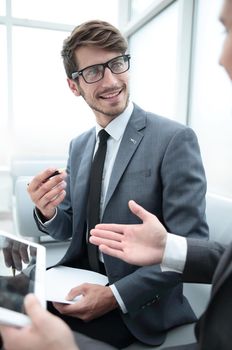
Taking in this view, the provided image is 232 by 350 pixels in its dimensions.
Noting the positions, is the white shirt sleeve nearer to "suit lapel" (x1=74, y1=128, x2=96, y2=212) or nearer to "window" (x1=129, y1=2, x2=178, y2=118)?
"suit lapel" (x1=74, y1=128, x2=96, y2=212)

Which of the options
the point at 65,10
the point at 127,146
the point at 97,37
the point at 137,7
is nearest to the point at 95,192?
the point at 127,146

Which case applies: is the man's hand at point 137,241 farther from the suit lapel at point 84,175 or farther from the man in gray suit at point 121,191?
the suit lapel at point 84,175

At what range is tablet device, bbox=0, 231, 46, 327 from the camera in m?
0.44

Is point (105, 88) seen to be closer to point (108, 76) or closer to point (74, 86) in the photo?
point (108, 76)

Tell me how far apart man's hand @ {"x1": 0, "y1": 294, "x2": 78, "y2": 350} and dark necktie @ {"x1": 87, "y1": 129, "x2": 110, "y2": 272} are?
608 mm

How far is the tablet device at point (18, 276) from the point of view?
0.44 metres

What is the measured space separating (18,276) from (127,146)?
547mm

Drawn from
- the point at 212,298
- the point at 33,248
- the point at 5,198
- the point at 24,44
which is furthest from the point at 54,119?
the point at 212,298

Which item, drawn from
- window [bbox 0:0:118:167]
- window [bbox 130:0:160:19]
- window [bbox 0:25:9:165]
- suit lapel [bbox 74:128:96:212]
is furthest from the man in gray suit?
window [bbox 0:25:9:165]

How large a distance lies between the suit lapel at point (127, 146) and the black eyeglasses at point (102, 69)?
0.67ft

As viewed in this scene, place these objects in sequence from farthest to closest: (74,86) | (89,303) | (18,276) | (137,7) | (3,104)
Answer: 1. (3,104)
2. (137,7)
3. (74,86)
4. (89,303)
5. (18,276)

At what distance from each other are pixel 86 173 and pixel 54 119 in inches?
93.7

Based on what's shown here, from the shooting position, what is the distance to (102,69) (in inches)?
43.7

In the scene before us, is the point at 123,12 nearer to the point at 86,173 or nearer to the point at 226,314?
the point at 86,173
